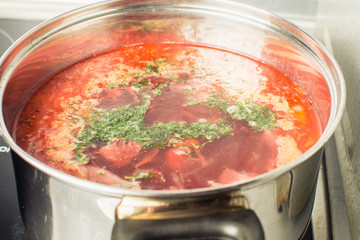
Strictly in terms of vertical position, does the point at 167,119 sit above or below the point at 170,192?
above

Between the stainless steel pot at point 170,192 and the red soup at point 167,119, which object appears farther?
the red soup at point 167,119

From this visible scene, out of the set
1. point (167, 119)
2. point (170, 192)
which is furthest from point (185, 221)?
point (167, 119)

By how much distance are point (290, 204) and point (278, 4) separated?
134 cm

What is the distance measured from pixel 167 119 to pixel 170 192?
25.8 inches

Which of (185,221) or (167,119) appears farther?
(167,119)

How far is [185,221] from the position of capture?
883 mm

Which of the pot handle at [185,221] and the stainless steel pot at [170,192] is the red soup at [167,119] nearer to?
the stainless steel pot at [170,192]

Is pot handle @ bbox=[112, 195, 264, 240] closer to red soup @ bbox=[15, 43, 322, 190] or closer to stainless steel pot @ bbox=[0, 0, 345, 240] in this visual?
stainless steel pot @ bbox=[0, 0, 345, 240]

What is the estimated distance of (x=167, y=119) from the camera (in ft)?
4.73

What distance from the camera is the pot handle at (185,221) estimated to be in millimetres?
853

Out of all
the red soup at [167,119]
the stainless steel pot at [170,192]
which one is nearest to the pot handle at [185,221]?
the stainless steel pot at [170,192]

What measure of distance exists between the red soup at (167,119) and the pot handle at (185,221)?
26 cm

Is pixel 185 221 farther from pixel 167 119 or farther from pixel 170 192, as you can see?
pixel 167 119

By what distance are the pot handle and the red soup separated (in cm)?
26
